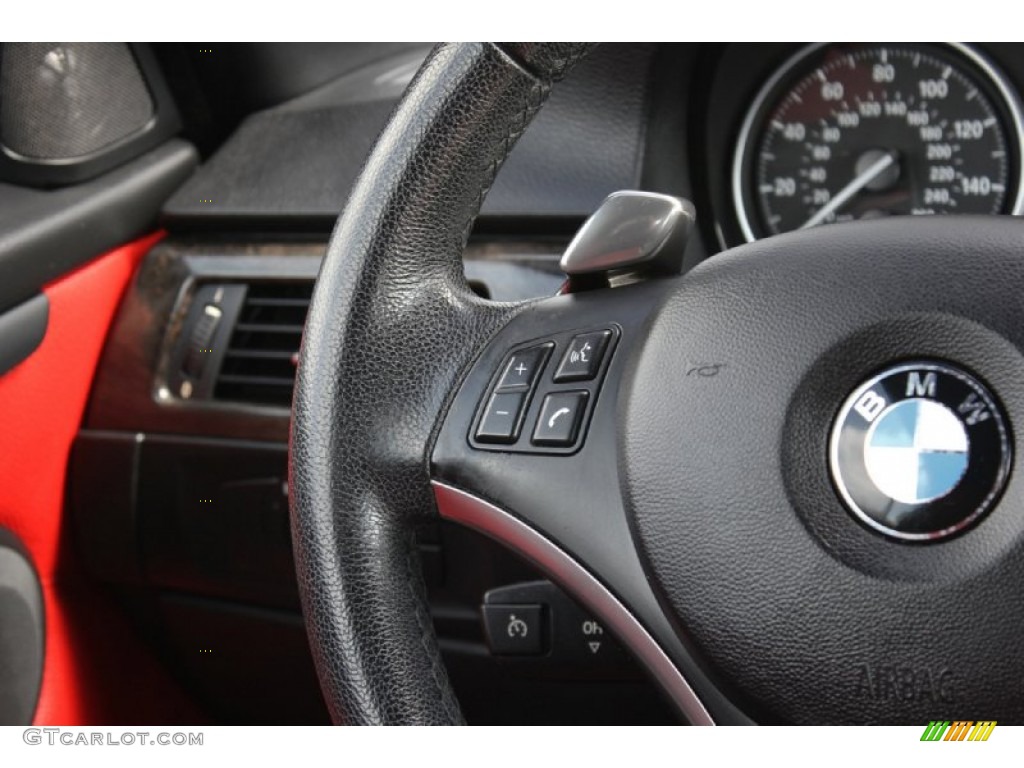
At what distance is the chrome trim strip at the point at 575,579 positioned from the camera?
693 millimetres

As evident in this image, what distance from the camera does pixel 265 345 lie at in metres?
1.46

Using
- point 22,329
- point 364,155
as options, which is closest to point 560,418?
point 364,155

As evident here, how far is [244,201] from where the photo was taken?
59.7 inches

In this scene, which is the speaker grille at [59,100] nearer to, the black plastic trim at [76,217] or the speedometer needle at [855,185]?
the black plastic trim at [76,217]

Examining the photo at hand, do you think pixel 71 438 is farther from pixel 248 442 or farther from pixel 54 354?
pixel 248 442

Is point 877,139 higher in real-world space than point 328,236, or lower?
higher

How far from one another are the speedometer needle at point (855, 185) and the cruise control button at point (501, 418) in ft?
2.48

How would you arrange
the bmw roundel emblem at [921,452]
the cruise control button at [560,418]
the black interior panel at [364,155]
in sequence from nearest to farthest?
the bmw roundel emblem at [921,452], the cruise control button at [560,418], the black interior panel at [364,155]

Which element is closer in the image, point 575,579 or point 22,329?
point 575,579

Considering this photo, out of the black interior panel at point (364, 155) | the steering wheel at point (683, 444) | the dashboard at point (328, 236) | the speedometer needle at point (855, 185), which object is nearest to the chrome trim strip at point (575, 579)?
the steering wheel at point (683, 444)

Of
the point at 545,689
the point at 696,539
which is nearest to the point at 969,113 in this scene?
the point at 545,689
